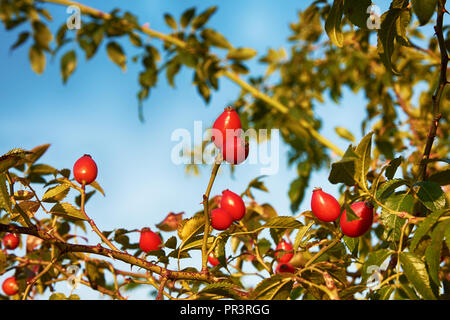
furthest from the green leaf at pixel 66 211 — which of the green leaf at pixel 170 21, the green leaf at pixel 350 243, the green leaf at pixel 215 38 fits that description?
the green leaf at pixel 170 21

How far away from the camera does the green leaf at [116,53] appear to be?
11.0 feet

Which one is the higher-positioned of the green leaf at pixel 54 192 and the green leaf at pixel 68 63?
the green leaf at pixel 68 63

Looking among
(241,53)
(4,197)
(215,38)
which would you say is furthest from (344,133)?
(4,197)

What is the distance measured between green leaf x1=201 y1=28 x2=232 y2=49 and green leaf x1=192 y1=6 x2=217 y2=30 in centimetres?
7

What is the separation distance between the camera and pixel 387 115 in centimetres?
319

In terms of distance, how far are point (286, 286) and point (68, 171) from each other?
2.65 feet

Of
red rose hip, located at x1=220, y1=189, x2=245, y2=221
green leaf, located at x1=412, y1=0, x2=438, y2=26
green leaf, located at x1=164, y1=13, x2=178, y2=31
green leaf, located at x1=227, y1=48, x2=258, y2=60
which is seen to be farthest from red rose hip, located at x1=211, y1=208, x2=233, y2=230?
green leaf, located at x1=164, y1=13, x2=178, y2=31

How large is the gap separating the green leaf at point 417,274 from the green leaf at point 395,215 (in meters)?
0.12

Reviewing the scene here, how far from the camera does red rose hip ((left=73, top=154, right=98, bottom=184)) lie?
118cm

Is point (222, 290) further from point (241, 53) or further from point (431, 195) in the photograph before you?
point (241, 53)

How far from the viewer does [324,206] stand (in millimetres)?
1077

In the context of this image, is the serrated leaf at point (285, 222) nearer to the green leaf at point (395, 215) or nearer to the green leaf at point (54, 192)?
the green leaf at point (395, 215)
